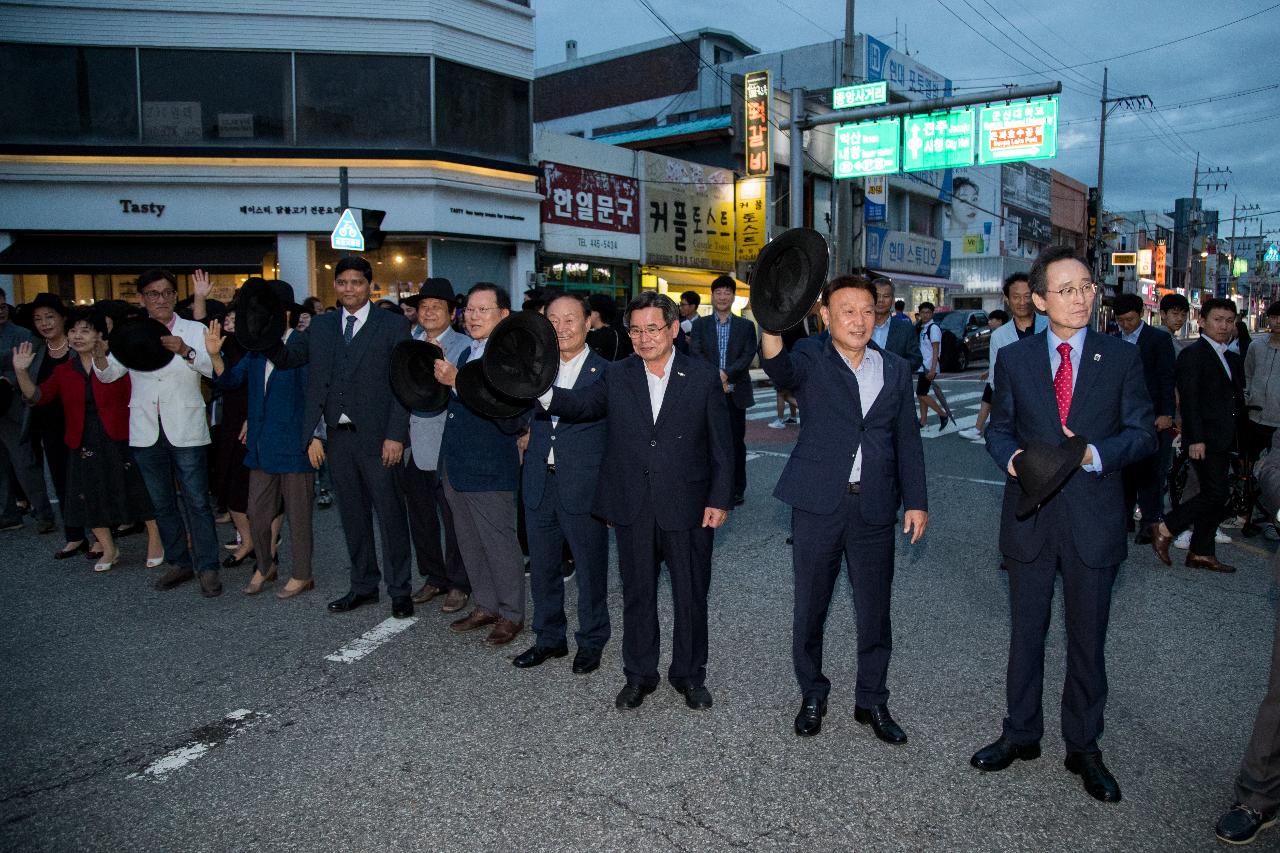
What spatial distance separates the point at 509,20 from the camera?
2078cm

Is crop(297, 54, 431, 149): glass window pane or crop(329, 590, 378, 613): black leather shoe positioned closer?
crop(329, 590, 378, 613): black leather shoe

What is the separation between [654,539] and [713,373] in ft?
2.82

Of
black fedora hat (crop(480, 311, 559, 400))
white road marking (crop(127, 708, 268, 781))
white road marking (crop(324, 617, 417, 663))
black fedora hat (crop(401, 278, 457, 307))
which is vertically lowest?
white road marking (crop(127, 708, 268, 781))

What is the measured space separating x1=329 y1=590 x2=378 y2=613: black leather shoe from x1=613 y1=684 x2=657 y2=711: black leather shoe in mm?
2251

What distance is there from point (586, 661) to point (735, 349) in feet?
12.8

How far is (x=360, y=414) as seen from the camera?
5.53m

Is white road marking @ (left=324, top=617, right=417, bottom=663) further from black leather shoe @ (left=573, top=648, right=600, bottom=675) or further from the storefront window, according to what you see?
the storefront window

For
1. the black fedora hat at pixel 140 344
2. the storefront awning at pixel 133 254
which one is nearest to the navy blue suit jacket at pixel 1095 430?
the black fedora hat at pixel 140 344

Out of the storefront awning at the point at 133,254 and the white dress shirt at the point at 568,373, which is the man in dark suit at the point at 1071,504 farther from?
the storefront awning at the point at 133,254

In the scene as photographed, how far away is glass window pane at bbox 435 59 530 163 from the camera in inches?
771

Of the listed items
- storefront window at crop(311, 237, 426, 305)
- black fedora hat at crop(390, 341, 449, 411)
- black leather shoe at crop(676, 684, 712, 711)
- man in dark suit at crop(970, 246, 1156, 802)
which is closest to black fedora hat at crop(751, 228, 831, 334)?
man in dark suit at crop(970, 246, 1156, 802)

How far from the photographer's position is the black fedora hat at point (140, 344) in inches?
229

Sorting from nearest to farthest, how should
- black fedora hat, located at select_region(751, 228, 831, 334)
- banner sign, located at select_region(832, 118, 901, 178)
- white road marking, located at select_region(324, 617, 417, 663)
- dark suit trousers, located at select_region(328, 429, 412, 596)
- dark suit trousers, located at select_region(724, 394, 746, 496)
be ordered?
black fedora hat, located at select_region(751, 228, 831, 334), white road marking, located at select_region(324, 617, 417, 663), dark suit trousers, located at select_region(328, 429, 412, 596), dark suit trousers, located at select_region(724, 394, 746, 496), banner sign, located at select_region(832, 118, 901, 178)

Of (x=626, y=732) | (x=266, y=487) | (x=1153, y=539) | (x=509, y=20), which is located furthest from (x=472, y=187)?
(x=626, y=732)
